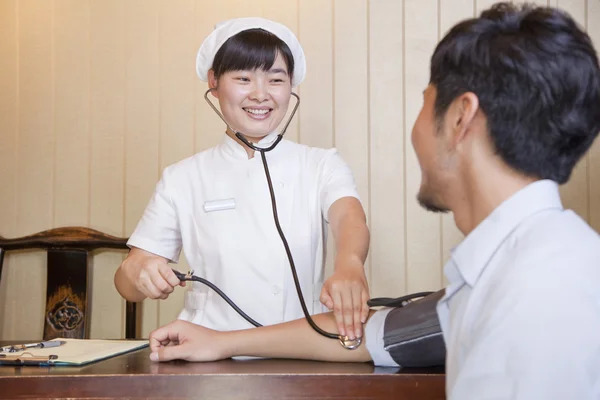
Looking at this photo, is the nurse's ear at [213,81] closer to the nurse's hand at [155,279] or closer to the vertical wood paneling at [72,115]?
the nurse's hand at [155,279]

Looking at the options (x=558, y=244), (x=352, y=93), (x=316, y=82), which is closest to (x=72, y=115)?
(x=316, y=82)

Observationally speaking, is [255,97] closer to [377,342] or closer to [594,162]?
[377,342]

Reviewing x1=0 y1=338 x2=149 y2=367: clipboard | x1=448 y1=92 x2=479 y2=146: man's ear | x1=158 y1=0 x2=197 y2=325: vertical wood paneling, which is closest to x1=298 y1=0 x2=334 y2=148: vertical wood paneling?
x1=158 y1=0 x2=197 y2=325: vertical wood paneling

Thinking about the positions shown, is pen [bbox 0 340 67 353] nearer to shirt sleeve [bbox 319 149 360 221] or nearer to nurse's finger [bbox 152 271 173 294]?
nurse's finger [bbox 152 271 173 294]

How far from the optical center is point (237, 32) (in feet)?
5.62

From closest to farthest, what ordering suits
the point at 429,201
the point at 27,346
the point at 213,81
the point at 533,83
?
the point at 533,83 → the point at 429,201 → the point at 27,346 → the point at 213,81

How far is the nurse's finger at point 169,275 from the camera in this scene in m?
1.37

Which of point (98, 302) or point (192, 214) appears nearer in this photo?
point (192, 214)

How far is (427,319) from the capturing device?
3.82 feet

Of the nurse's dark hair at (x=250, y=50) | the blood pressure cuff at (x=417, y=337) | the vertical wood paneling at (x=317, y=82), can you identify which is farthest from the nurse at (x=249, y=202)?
the vertical wood paneling at (x=317, y=82)

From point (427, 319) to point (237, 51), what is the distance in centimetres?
84

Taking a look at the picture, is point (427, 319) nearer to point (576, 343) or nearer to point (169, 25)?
point (576, 343)

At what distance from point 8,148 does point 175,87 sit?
0.65m

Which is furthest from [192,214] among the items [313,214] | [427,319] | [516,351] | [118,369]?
[516,351]
